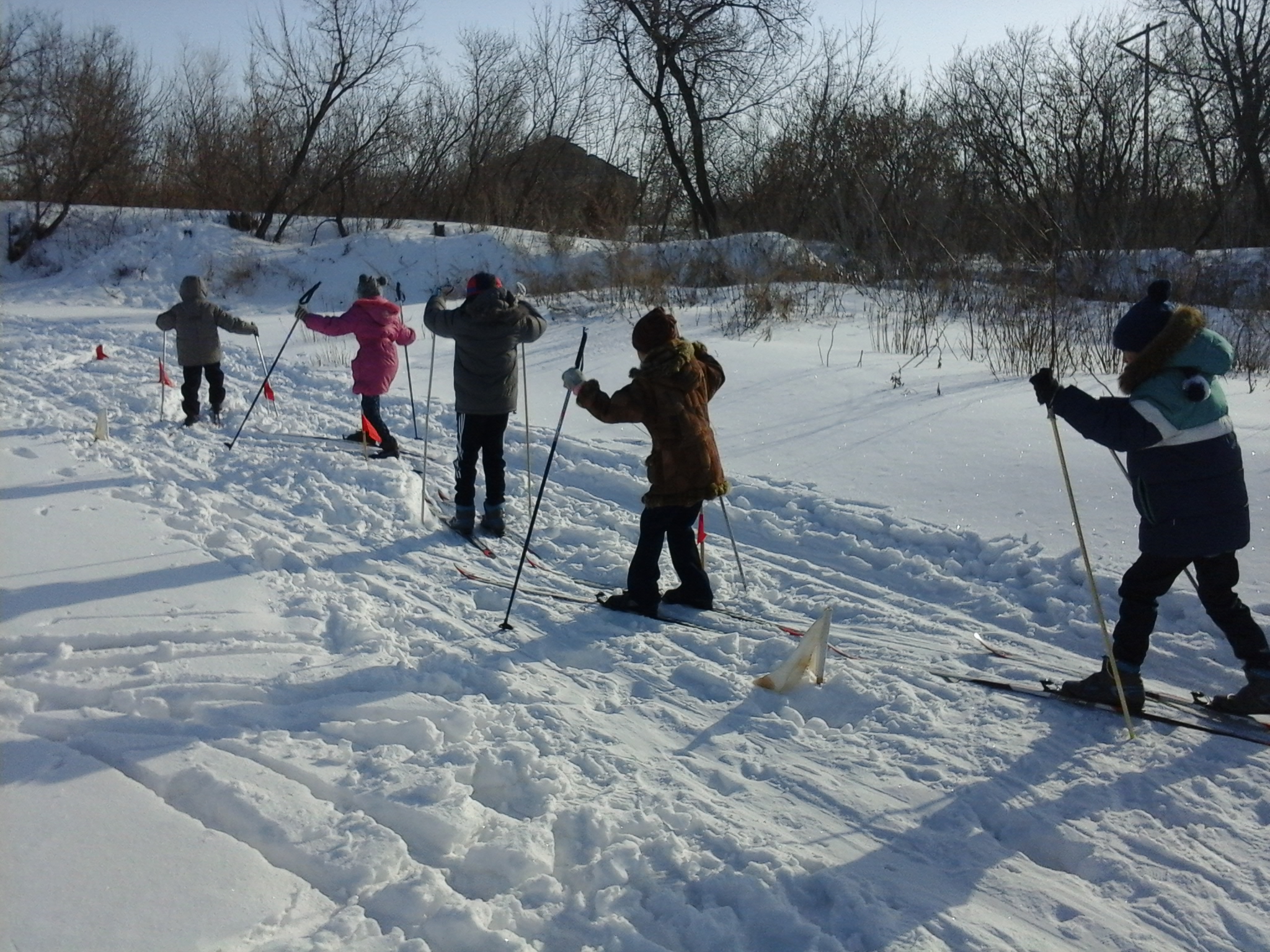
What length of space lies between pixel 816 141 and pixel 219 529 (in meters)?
20.9

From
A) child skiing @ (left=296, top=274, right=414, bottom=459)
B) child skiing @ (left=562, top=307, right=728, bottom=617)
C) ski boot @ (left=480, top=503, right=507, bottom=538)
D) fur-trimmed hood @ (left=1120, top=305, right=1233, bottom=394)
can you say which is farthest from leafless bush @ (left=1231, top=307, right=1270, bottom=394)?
child skiing @ (left=296, top=274, right=414, bottom=459)

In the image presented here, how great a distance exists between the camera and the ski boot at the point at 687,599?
5480 mm

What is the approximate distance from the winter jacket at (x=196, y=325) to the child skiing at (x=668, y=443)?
5347mm

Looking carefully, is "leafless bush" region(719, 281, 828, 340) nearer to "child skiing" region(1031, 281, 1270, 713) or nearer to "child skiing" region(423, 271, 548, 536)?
"child skiing" region(423, 271, 548, 536)

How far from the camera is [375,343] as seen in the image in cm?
857

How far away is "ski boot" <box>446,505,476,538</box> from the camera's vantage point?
668 cm

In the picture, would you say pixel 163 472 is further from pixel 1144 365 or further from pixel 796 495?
pixel 1144 365

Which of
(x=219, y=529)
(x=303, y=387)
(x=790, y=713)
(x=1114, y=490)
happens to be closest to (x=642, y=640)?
(x=790, y=713)

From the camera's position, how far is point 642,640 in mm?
4941

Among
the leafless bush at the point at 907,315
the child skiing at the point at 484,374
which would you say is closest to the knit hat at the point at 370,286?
the child skiing at the point at 484,374

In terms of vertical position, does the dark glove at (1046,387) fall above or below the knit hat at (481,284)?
below

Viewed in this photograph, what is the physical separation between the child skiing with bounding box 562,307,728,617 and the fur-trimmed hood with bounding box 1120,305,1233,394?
2.10 m

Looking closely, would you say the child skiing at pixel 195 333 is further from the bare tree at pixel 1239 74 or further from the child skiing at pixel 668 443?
the bare tree at pixel 1239 74

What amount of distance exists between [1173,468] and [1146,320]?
23.6 inches
